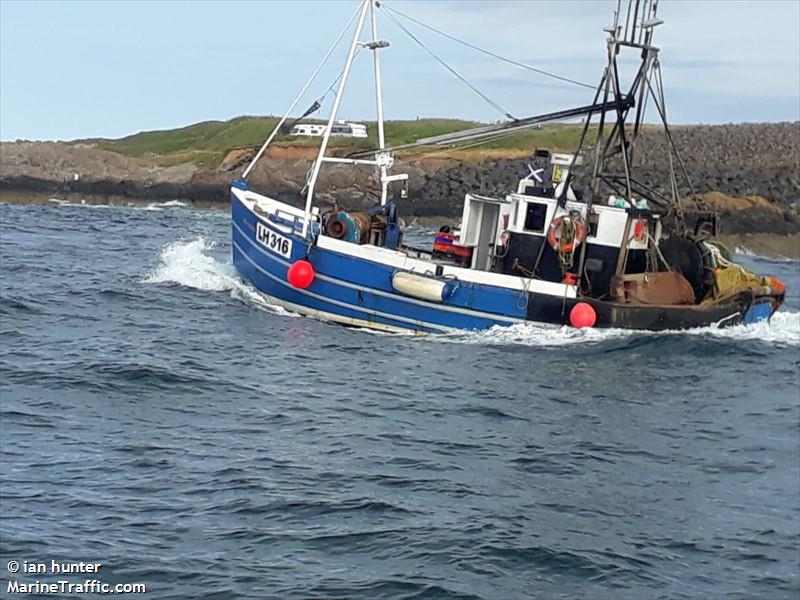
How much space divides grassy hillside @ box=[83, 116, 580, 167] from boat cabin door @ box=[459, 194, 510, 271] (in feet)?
136

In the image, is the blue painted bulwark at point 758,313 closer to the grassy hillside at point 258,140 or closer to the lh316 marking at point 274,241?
the lh316 marking at point 274,241

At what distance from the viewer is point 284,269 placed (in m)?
24.7

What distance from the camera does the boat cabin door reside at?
25.1 metres

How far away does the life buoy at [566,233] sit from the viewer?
23.4 m

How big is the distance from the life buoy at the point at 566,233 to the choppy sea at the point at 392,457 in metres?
1.83

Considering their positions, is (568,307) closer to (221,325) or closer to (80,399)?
(221,325)

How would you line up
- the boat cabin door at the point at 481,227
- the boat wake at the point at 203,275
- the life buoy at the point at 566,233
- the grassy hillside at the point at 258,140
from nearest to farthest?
the life buoy at the point at 566,233 < the boat cabin door at the point at 481,227 < the boat wake at the point at 203,275 < the grassy hillside at the point at 258,140

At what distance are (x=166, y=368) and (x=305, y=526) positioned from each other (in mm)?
7456

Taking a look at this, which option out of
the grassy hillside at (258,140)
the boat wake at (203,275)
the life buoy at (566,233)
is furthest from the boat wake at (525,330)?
the grassy hillside at (258,140)

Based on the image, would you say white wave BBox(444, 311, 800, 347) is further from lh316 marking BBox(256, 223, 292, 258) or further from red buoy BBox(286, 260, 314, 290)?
lh316 marking BBox(256, 223, 292, 258)

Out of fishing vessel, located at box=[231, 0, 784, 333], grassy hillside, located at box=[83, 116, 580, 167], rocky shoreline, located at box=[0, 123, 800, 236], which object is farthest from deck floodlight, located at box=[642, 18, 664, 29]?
grassy hillside, located at box=[83, 116, 580, 167]

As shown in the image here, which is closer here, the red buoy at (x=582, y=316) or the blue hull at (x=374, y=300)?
the red buoy at (x=582, y=316)

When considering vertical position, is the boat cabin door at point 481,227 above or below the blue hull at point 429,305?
above

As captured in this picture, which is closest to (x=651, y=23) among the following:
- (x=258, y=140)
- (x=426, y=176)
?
(x=426, y=176)
